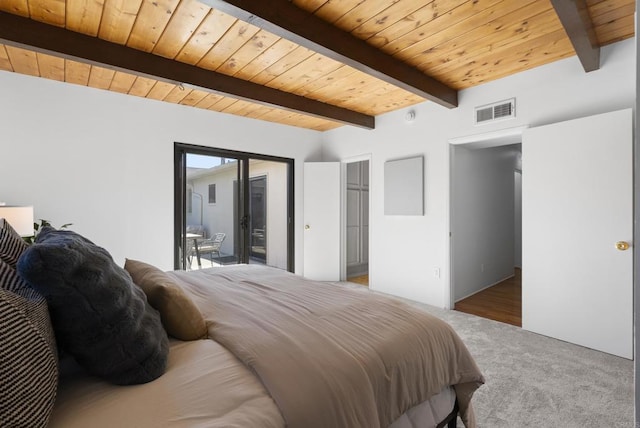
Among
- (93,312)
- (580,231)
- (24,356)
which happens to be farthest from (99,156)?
(580,231)

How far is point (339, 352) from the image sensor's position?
45.6 inches

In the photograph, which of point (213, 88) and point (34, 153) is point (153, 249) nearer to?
point (34, 153)

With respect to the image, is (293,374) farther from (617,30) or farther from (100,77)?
(100,77)

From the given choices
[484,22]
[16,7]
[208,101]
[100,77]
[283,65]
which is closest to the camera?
[16,7]

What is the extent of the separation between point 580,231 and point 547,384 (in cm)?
142

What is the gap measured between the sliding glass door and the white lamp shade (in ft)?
5.34

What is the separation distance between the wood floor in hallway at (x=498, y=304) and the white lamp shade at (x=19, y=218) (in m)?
4.39

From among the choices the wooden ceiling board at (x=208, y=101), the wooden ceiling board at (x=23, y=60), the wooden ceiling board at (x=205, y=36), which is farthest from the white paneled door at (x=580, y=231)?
the wooden ceiling board at (x=23, y=60)

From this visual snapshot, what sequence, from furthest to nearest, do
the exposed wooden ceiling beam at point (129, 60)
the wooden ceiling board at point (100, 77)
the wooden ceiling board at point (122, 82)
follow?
the wooden ceiling board at point (122, 82) < the wooden ceiling board at point (100, 77) < the exposed wooden ceiling beam at point (129, 60)

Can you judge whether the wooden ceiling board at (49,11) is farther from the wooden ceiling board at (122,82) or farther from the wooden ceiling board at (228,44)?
the wooden ceiling board at (228,44)

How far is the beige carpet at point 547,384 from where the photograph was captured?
1.76 m

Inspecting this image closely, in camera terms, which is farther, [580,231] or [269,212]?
[269,212]

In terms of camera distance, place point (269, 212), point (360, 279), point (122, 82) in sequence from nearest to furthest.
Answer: point (122, 82) < point (269, 212) < point (360, 279)

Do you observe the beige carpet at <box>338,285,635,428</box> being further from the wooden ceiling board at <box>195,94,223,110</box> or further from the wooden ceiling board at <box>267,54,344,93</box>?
the wooden ceiling board at <box>195,94,223,110</box>
